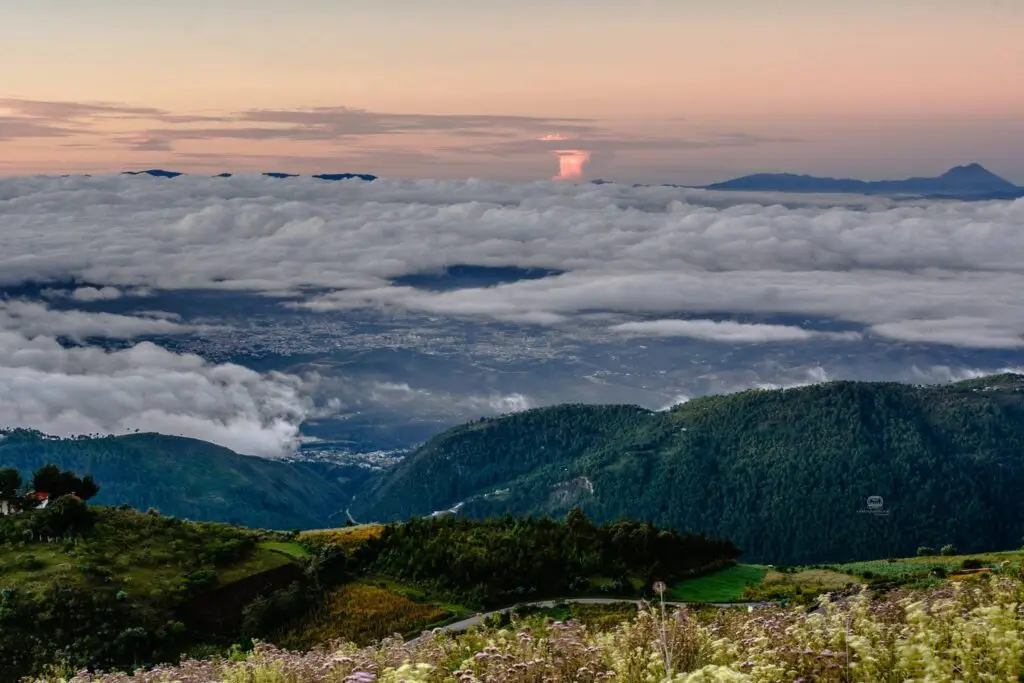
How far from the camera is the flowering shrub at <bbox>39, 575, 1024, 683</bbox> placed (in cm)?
1585

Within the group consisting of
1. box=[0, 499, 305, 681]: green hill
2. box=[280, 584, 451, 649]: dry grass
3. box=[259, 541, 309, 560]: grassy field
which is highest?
box=[0, 499, 305, 681]: green hill

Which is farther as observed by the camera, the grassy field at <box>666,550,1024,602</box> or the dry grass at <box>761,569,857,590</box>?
the dry grass at <box>761,569,857,590</box>

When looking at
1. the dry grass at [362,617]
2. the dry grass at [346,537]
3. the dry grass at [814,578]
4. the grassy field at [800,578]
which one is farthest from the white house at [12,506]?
the dry grass at [814,578]

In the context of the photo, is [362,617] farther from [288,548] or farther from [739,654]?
[739,654]

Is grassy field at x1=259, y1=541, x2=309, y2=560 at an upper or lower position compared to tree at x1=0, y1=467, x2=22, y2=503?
lower

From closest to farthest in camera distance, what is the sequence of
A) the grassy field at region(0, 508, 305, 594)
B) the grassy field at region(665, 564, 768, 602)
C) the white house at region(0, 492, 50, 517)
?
1. the grassy field at region(0, 508, 305, 594)
2. the white house at region(0, 492, 50, 517)
3. the grassy field at region(665, 564, 768, 602)

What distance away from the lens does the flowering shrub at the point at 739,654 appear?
15852mm

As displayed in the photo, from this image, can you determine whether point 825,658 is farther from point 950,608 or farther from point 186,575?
point 186,575

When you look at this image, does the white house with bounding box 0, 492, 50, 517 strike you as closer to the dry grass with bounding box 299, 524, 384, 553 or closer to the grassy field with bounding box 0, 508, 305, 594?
the grassy field with bounding box 0, 508, 305, 594

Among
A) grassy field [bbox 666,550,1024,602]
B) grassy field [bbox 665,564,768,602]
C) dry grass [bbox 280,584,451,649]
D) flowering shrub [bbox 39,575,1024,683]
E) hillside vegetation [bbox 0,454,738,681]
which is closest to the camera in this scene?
flowering shrub [bbox 39,575,1024,683]

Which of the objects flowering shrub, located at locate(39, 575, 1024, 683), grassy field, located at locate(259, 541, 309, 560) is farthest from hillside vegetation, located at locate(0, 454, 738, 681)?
flowering shrub, located at locate(39, 575, 1024, 683)

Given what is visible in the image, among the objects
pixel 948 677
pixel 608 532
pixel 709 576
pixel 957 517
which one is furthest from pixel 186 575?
pixel 957 517

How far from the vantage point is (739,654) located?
18.7 meters

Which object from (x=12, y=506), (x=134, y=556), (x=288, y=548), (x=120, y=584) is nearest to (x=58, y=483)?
(x=12, y=506)
